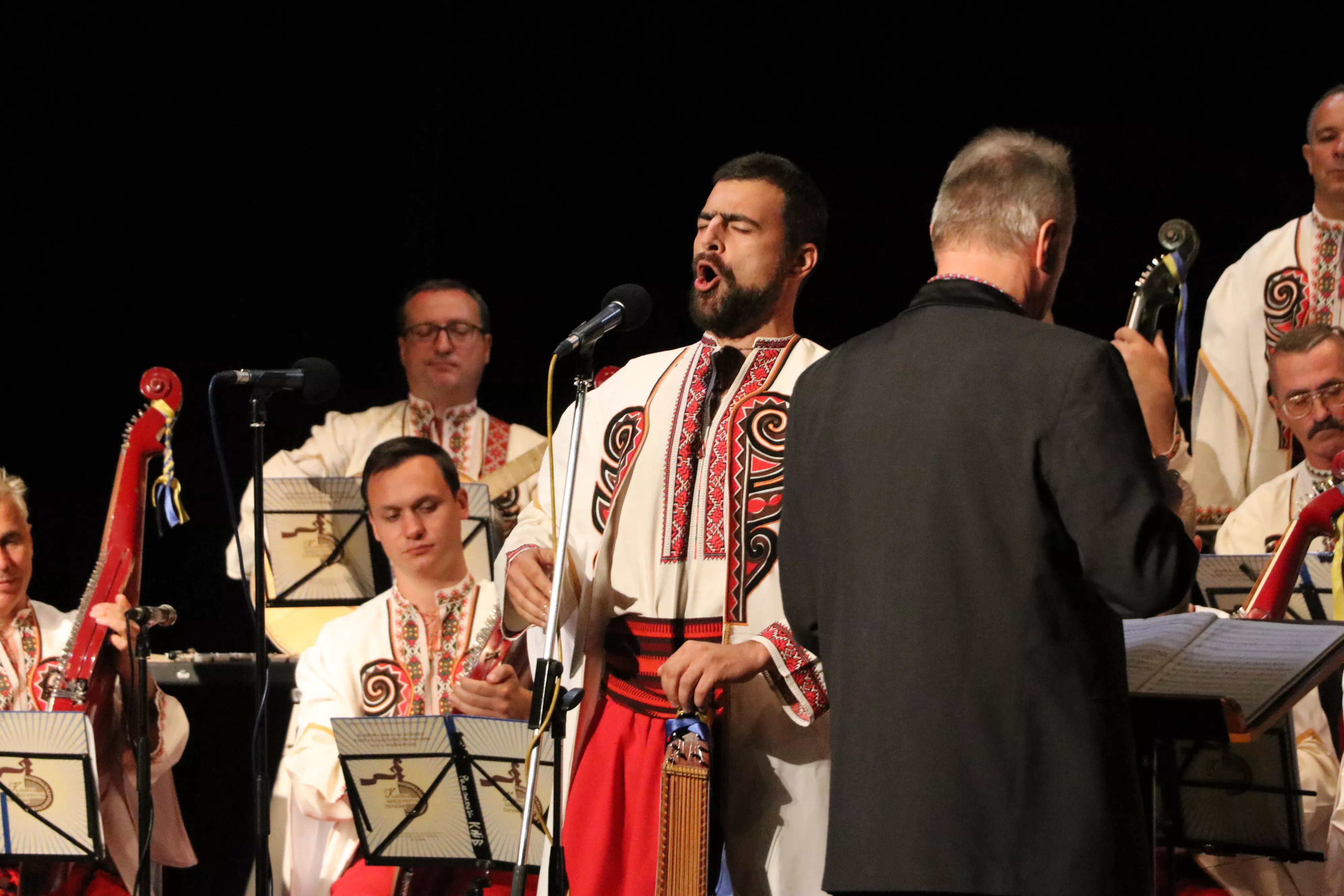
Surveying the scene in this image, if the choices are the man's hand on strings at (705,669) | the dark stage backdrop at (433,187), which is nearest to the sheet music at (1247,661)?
the man's hand on strings at (705,669)

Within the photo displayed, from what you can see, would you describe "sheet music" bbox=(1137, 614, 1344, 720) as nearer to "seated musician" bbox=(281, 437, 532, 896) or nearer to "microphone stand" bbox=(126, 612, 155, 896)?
"seated musician" bbox=(281, 437, 532, 896)

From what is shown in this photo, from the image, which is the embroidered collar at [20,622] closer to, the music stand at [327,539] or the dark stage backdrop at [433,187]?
the music stand at [327,539]

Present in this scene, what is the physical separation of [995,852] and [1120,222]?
4632mm

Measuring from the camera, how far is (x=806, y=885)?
2.81 metres

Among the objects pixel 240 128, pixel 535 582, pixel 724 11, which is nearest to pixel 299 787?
pixel 535 582

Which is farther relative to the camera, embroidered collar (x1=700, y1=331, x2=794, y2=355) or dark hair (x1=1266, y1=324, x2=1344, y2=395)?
dark hair (x1=1266, y1=324, x2=1344, y2=395)

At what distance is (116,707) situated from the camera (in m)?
4.73

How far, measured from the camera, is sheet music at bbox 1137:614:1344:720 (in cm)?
246

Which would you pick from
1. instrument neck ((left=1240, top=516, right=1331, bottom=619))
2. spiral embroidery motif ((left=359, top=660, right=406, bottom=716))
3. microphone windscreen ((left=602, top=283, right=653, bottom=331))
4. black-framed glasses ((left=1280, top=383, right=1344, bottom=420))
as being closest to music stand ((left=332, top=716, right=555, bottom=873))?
spiral embroidery motif ((left=359, top=660, right=406, bottom=716))

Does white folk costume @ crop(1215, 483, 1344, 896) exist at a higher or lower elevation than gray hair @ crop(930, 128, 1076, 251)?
lower

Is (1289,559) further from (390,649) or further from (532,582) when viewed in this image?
(390,649)

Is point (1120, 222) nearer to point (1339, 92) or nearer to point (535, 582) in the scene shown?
point (1339, 92)

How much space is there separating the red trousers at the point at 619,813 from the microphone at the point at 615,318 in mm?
733

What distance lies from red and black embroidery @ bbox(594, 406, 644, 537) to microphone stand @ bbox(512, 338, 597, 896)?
355 mm
